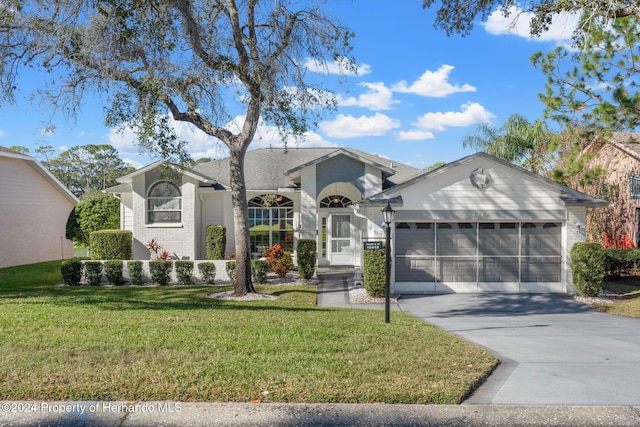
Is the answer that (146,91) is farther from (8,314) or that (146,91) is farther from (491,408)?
(491,408)

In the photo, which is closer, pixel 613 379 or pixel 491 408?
pixel 491 408

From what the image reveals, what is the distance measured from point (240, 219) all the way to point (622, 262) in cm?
1482

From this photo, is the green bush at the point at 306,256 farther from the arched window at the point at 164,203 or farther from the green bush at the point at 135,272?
the arched window at the point at 164,203

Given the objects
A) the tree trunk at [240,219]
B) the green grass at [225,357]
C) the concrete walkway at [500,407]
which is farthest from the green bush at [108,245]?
the concrete walkway at [500,407]

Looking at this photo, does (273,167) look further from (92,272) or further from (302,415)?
(302,415)

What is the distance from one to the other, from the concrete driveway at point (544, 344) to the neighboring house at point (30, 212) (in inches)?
730

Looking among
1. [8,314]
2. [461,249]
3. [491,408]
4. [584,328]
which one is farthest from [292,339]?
[461,249]

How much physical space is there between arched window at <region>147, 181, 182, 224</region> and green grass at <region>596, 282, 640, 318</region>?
49.0 ft

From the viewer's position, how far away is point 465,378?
586cm

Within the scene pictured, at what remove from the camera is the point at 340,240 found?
2048 centimetres

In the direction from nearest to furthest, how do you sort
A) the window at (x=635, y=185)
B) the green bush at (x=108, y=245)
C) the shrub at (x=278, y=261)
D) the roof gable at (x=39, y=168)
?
the shrub at (x=278, y=261) → the green bush at (x=108, y=245) → the roof gable at (x=39, y=168) → the window at (x=635, y=185)

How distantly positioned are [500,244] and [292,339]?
394 inches

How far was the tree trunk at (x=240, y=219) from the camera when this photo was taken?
13.6 meters

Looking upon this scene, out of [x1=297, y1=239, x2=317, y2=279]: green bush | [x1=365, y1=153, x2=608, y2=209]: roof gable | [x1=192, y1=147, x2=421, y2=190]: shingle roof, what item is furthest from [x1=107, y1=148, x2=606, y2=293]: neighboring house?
[x1=192, y1=147, x2=421, y2=190]: shingle roof
